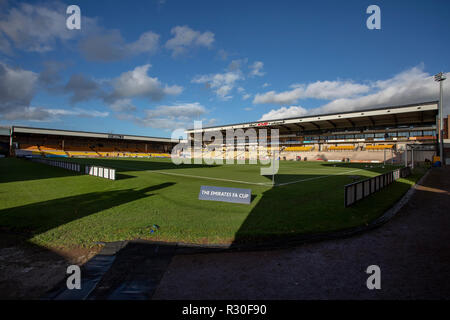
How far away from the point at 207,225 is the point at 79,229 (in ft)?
13.2

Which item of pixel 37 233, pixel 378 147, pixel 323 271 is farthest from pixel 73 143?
pixel 378 147

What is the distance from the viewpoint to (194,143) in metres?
105

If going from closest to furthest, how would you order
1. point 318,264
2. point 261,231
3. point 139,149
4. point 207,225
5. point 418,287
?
1. point 418,287
2. point 318,264
3. point 261,231
4. point 207,225
5. point 139,149

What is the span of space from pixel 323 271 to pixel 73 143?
91548 mm

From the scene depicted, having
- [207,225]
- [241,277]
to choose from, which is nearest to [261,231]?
[207,225]

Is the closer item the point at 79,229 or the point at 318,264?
the point at 318,264

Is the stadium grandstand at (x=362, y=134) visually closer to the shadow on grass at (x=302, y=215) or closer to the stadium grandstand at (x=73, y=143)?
the stadium grandstand at (x=73, y=143)

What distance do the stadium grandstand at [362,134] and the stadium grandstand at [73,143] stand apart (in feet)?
127

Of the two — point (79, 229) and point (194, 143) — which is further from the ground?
point (194, 143)

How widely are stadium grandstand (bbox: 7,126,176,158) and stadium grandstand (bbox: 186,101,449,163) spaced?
38.8 meters

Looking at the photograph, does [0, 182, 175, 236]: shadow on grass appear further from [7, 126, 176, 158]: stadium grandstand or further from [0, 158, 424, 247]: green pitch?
[7, 126, 176, 158]: stadium grandstand

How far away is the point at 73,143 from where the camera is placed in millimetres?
75750
